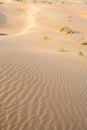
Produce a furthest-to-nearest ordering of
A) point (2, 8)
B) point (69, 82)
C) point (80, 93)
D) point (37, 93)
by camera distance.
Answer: point (2, 8) → point (69, 82) → point (80, 93) → point (37, 93)

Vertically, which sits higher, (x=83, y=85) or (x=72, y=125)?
(x=83, y=85)

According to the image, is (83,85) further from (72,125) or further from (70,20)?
(70,20)

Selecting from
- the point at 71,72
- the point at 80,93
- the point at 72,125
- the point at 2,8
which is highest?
the point at 2,8

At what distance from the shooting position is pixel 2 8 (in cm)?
4144

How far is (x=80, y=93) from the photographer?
7660 millimetres

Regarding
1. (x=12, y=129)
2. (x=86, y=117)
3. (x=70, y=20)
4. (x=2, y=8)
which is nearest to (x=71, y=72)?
(x=86, y=117)

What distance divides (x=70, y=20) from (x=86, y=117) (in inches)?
1122

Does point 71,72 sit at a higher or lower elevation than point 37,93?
higher

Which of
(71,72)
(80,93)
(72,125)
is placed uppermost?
(71,72)

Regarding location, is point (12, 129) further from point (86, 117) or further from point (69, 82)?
point (69, 82)

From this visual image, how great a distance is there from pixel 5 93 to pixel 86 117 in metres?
1.89

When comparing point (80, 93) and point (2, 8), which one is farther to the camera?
point (2, 8)

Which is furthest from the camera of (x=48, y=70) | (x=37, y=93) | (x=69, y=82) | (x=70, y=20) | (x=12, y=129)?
(x=70, y=20)

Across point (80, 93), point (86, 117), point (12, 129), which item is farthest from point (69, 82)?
point (12, 129)
